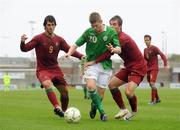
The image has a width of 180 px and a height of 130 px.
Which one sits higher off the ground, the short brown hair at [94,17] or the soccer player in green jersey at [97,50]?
the short brown hair at [94,17]

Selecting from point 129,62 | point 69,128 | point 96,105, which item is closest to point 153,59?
point 129,62

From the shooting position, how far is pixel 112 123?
1297 cm

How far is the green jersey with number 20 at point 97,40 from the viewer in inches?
538

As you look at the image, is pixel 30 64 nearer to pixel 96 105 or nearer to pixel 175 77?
pixel 175 77

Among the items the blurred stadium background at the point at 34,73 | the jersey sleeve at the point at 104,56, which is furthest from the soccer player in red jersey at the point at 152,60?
the blurred stadium background at the point at 34,73

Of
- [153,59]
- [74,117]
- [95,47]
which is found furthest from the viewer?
[153,59]

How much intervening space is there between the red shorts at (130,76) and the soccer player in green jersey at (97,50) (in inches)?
26.7

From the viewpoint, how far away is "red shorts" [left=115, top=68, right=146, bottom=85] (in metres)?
14.5

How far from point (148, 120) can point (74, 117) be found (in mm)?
2119

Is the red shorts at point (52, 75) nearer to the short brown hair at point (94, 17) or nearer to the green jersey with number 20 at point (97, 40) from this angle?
the green jersey with number 20 at point (97, 40)

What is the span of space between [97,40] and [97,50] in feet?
0.82

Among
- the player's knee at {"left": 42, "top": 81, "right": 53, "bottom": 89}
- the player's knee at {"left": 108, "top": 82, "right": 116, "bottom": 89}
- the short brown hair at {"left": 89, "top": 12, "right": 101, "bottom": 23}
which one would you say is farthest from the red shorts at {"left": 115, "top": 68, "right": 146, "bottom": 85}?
the short brown hair at {"left": 89, "top": 12, "right": 101, "bottom": 23}

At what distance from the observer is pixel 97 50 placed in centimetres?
1376

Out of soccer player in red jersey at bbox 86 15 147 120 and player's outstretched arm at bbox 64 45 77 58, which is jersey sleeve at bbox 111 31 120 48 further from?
player's outstretched arm at bbox 64 45 77 58
